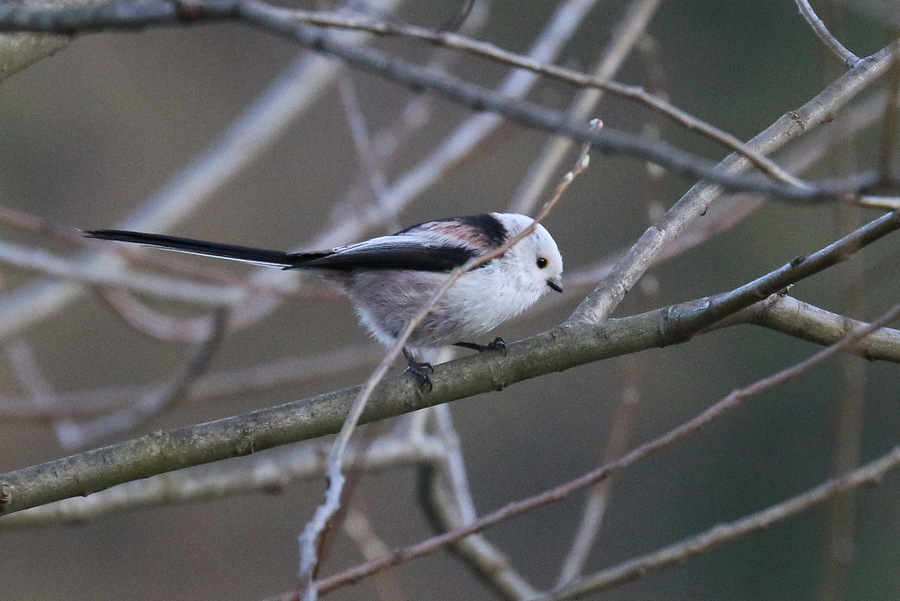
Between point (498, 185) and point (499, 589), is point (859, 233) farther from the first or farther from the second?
point (498, 185)

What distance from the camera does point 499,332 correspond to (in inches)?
218

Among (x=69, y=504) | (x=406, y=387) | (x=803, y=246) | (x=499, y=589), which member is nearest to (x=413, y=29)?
(x=406, y=387)

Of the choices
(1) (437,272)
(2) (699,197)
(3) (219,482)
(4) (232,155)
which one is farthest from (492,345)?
(4) (232,155)

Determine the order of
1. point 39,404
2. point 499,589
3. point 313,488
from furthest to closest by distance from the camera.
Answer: point 313,488, point 39,404, point 499,589

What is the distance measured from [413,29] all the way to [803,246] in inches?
219

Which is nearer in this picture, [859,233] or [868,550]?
[859,233]

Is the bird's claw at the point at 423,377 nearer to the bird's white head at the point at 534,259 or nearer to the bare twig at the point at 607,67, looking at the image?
the bird's white head at the point at 534,259

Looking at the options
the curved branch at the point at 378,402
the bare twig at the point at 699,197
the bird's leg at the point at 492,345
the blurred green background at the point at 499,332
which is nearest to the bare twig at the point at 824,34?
the bare twig at the point at 699,197

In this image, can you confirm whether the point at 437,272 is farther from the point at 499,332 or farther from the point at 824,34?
the point at 499,332

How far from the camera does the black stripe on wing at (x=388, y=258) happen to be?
2.40 meters

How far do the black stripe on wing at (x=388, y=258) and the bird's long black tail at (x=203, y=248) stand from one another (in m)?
0.05

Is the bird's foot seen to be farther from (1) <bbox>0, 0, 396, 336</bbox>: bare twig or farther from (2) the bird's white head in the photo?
(1) <bbox>0, 0, 396, 336</bbox>: bare twig

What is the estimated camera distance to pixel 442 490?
266cm

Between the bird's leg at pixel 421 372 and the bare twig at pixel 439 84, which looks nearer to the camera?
the bare twig at pixel 439 84
